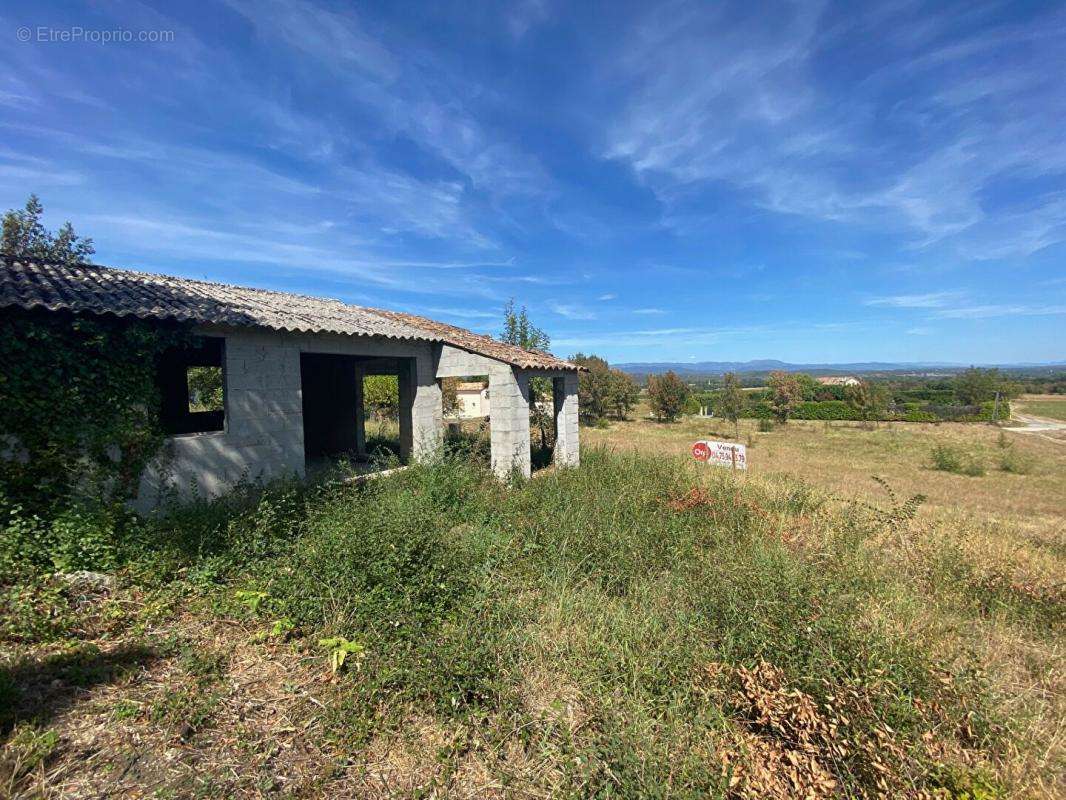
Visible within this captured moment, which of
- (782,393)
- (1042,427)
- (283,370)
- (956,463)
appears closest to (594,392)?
(782,393)

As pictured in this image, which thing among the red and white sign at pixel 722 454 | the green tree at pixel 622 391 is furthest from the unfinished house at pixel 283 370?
the green tree at pixel 622 391

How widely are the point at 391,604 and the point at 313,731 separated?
987mm

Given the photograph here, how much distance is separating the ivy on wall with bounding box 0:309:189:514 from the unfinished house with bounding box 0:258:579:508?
0.88 ft

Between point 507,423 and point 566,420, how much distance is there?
7.44ft

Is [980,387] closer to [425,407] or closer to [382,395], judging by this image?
[382,395]

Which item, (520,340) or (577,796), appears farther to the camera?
(520,340)

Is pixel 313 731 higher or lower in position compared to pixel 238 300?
lower

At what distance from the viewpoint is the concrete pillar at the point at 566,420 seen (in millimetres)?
11312

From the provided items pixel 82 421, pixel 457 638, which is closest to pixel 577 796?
pixel 457 638

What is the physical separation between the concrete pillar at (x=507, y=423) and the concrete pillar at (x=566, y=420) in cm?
169

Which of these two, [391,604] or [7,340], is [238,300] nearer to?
[7,340]

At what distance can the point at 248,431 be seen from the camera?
23.9ft

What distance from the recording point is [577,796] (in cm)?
243

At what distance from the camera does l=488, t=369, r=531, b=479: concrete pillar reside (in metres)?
9.58
